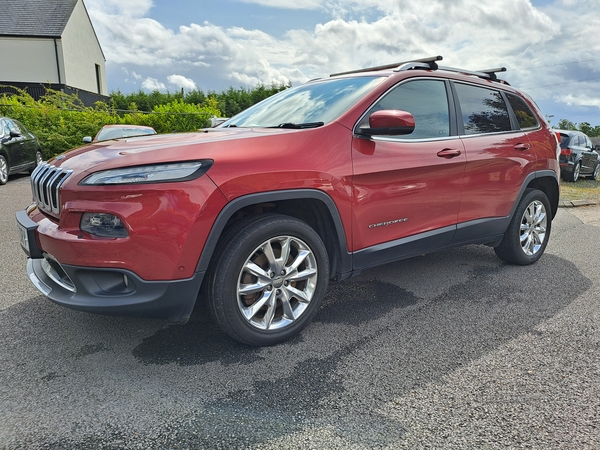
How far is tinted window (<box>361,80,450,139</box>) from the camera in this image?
3463 mm

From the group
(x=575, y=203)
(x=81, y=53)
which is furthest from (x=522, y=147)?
(x=81, y=53)

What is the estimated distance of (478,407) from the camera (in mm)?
2297

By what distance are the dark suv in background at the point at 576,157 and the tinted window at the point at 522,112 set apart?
10224 millimetres

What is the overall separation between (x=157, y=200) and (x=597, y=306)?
3.42 metres

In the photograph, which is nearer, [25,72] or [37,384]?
[37,384]

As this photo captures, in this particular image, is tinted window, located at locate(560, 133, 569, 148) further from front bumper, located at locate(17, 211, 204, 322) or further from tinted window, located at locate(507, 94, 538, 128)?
front bumper, located at locate(17, 211, 204, 322)

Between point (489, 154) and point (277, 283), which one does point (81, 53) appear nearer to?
point (489, 154)

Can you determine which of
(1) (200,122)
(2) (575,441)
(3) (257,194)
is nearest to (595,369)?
(2) (575,441)

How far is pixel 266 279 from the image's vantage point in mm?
2797

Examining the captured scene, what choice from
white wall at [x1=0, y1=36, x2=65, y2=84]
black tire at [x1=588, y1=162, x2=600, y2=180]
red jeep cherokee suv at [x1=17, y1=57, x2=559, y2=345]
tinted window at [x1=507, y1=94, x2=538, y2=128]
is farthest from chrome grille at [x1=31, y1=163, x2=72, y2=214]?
white wall at [x1=0, y1=36, x2=65, y2=84]

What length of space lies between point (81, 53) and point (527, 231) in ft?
108

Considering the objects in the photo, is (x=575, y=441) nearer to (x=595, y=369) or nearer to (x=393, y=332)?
(x=595, y=369)

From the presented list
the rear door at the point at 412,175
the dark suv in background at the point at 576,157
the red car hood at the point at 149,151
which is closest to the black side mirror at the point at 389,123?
the rear door at the point at 412,175

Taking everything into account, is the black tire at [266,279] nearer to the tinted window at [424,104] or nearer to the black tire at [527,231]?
the tinted window at [424,104]
